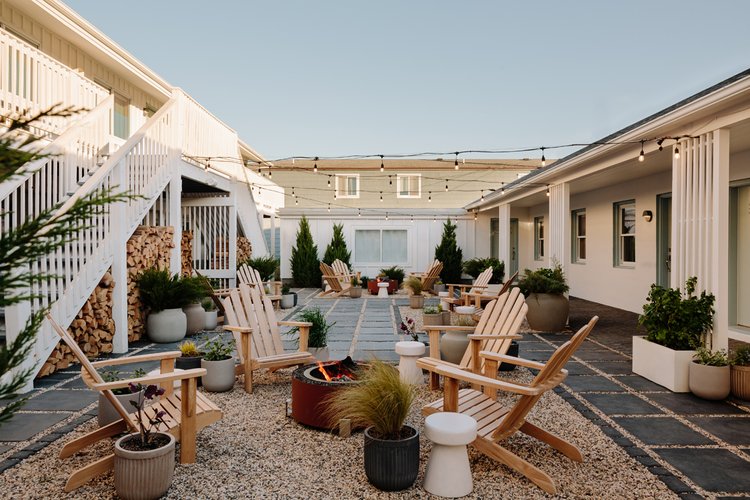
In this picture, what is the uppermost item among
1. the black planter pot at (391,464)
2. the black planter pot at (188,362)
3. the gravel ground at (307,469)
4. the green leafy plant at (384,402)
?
the green leafy plant at (384,402)

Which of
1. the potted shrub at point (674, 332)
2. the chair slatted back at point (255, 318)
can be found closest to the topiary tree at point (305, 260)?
the chair slatted back at point (255, 318)

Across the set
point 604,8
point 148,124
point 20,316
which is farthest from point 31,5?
point 604,8

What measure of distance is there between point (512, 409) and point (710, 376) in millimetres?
2645

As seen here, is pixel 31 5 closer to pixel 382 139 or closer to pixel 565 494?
pixel 565 494

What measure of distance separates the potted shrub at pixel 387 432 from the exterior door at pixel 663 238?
7.96 m

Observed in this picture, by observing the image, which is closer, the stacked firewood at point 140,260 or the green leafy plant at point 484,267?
the stacked firewood at point 140,260

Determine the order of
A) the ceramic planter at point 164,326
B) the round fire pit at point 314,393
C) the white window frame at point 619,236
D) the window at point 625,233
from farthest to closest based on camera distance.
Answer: the white window frame at point 619,236 < the window at point 625,233 < the ceramic planter at point 164,326 < the round fire pit at point 314,393

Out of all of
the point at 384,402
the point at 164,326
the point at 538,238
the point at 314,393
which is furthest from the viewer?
the point at 538,238

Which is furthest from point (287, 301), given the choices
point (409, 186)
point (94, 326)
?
point (409, 186)

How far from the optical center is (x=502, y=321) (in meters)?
4.94

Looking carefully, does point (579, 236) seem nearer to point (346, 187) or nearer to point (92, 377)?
point (346, 187)

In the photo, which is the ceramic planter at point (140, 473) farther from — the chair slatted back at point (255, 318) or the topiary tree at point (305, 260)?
the topiary tree at point (305, 260)

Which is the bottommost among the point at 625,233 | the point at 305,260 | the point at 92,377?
the point at 92,377

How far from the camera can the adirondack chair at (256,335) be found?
5.00 m
